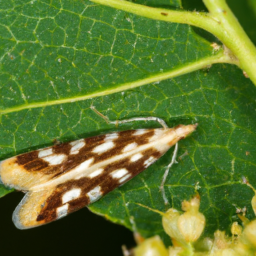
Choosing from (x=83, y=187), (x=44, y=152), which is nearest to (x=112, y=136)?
(x=83, y=187)

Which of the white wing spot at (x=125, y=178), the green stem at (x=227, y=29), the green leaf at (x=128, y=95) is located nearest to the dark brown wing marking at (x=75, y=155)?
the green leaf at (x=128, y=95)

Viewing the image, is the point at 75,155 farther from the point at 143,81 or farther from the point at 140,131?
the point at 143,81

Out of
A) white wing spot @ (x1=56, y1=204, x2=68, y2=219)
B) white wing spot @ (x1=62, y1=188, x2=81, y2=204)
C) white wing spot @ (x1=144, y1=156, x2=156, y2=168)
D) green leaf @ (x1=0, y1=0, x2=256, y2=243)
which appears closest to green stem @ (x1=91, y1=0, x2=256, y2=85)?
green leaf @ (x1=0, y1=0, x2=256, y2=243)

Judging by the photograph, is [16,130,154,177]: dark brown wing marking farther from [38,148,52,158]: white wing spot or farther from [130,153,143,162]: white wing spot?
[130,153,143,162]: white wing spot

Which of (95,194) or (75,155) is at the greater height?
(75,155)

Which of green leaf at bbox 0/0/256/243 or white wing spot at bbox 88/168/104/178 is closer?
green leaf at bbox 0/0/256/243

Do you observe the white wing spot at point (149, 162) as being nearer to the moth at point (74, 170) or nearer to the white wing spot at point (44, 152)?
the moth at point (74, 170)
